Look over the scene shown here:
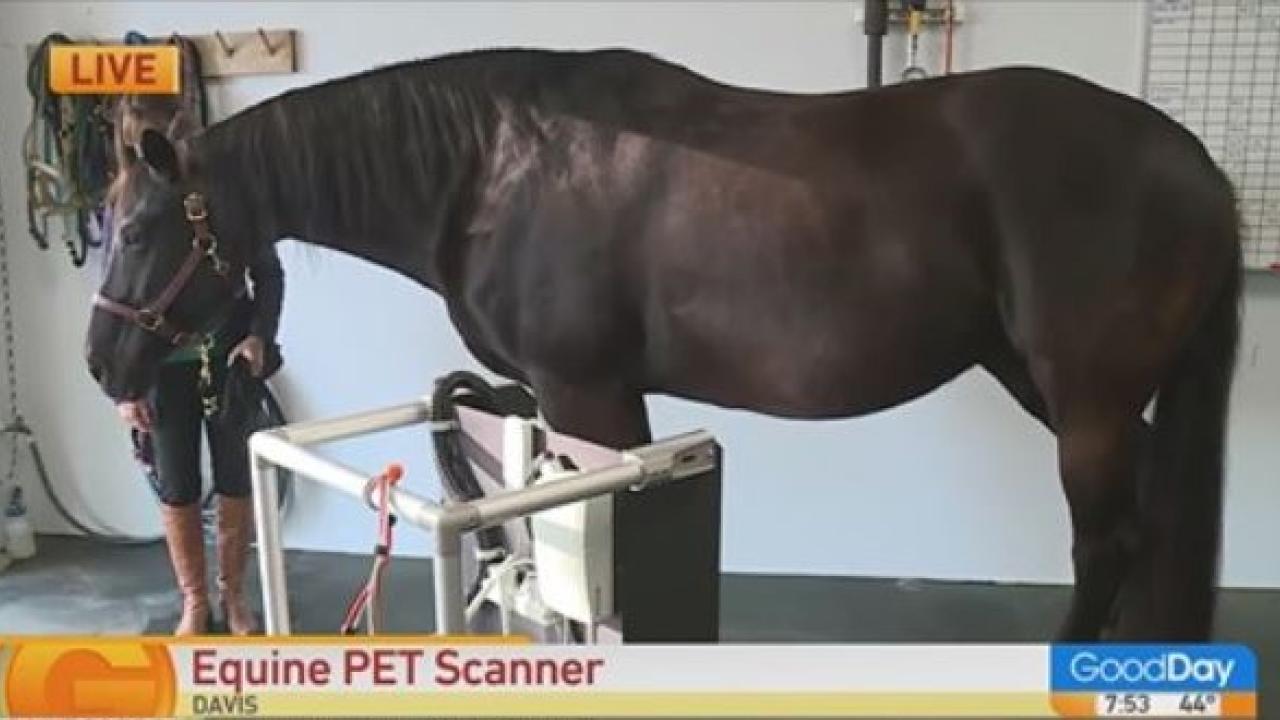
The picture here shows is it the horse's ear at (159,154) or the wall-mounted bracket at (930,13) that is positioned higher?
the wall-mounted bracket at (930,13)

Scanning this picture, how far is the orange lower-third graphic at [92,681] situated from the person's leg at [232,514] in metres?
1.51

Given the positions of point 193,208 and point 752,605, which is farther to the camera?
point 752,605

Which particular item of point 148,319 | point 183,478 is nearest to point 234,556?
point 183,478

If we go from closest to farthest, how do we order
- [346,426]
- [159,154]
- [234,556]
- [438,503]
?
[438,503] < [346,426] < [159,154] < [234,556]

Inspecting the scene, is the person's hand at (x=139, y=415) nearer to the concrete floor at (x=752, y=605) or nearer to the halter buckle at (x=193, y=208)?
the concrete floor at (x=752, y=605)

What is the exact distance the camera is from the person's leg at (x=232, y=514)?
2.93 metres

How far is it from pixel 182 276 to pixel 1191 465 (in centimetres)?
167

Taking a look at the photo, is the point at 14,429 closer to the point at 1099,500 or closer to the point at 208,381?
the point at 208,381

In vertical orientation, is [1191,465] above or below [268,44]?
below

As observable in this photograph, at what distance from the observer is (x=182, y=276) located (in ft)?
6.89

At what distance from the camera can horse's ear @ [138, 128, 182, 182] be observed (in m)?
2.00

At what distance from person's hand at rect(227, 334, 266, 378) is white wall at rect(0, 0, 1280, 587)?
1.90 ft

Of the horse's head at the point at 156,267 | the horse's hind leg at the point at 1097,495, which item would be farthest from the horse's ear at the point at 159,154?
the horse's hind leg at the point at 1097,495

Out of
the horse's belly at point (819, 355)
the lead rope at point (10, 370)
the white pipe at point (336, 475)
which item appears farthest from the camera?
the lead rope at point (10, 370)
